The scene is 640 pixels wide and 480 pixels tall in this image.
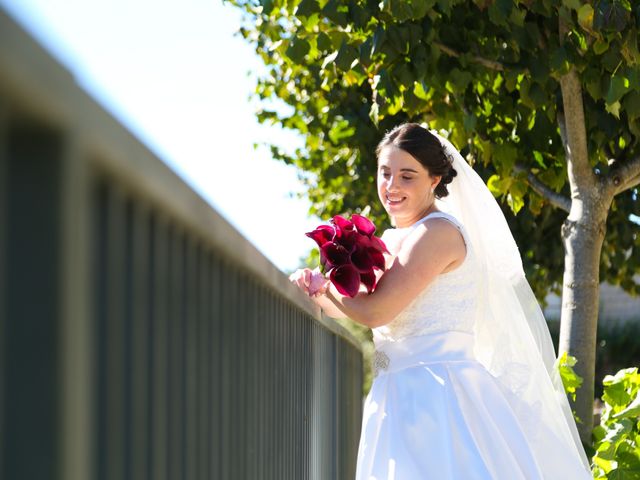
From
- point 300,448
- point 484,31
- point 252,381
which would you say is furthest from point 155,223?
point 484,31

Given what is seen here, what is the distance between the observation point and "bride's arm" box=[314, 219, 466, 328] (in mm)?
3477

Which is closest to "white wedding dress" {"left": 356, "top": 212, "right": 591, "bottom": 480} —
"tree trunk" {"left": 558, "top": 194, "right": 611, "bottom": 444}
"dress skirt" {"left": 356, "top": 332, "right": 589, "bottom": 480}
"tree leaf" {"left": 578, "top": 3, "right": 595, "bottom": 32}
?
"dress skirt" {"left": 356, "top": 332, "right": 589, "bottom": 480}

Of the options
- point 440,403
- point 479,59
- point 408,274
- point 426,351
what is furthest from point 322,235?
point 479,59

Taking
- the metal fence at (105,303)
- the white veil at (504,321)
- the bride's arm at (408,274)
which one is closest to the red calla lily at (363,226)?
the bride's arm at (408,274)

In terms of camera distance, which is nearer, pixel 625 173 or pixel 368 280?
pixel 368 280

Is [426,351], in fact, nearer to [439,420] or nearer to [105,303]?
[439,420]

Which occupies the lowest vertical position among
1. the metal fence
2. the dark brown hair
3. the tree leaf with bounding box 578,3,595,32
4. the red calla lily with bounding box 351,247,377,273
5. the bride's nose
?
the metal fence

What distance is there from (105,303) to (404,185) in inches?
110

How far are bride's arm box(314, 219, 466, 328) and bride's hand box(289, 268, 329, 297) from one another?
0.03 metres

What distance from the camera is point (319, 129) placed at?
30.1 ft

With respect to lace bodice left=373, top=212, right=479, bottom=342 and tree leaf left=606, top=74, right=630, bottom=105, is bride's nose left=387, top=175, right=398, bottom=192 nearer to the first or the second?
lace bodice left=373, top=212, right=479, bottom=342

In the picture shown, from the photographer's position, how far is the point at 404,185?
3.84m

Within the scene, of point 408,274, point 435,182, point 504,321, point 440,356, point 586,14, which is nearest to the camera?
point 408,274

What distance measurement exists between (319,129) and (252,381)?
711cm
